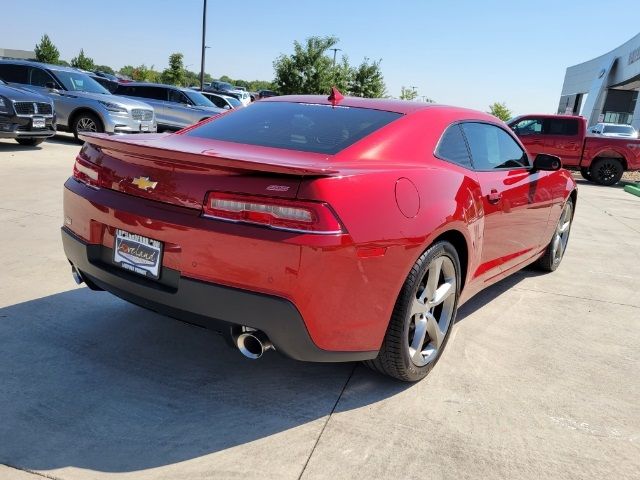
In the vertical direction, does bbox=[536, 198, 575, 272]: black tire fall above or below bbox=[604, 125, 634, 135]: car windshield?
below

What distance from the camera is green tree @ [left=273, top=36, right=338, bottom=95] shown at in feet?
122

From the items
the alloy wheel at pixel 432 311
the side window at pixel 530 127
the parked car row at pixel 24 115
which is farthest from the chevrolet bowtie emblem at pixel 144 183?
the side window at pixel 530 127

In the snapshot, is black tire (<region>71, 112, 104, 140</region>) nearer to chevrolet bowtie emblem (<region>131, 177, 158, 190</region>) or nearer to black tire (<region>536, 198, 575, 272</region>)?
black tire (<region>536, 198, 575, 272</region>)

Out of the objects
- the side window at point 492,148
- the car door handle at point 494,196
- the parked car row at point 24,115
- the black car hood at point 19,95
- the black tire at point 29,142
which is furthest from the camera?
the black tire at point 29,142

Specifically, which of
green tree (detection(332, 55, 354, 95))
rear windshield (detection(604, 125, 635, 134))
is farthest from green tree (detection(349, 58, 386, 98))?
rear windshield (detection(604, 125, 635, 134))

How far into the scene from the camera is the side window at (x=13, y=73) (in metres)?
13.4

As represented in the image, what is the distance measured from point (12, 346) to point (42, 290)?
0.90 m

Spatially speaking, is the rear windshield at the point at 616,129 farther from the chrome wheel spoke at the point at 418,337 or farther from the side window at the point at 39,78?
the chrome wheel spoke at the point at 418,337

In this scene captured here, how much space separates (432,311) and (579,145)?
1525cm

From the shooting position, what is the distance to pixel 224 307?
8.20 feet

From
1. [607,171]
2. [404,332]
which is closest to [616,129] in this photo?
[607,171]

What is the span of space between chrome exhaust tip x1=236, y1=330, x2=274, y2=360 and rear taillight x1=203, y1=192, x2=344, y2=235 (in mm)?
494

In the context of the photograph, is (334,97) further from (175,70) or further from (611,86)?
(611,86)

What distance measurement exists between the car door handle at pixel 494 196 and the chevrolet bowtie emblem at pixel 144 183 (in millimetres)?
2095
